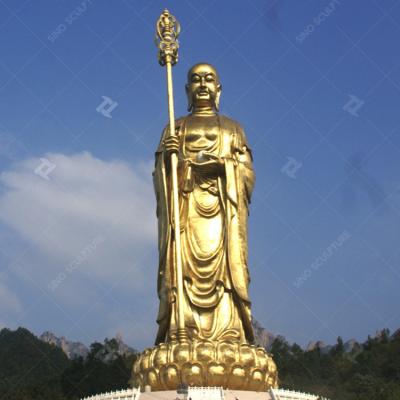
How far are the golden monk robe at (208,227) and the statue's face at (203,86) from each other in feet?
0.93

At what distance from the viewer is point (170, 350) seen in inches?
343

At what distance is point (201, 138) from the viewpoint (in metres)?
10.6

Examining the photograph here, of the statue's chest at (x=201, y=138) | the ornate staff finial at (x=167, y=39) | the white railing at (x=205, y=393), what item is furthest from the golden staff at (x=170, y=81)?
the white railing at (x=205, y=393)

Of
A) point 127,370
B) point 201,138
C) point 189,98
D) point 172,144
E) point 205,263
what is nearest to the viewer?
point 172,144

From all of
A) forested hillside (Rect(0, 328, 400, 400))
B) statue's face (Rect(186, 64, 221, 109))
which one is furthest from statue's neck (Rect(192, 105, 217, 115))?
forested hillside (Rect(0, 328, 400, 400))

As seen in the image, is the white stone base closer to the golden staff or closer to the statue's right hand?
the golden staff

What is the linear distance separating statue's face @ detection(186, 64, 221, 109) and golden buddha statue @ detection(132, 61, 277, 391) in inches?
2.8

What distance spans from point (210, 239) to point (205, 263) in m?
0.37

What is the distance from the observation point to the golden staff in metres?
9.09

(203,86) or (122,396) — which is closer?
(122,396)

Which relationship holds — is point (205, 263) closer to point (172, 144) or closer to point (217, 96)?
point (172, 144)

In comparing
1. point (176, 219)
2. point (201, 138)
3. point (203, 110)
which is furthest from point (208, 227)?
point (203, 110)

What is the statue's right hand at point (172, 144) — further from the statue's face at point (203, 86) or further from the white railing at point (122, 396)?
the white railing at point (122, 396)

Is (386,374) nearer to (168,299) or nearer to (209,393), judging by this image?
(168,299)
